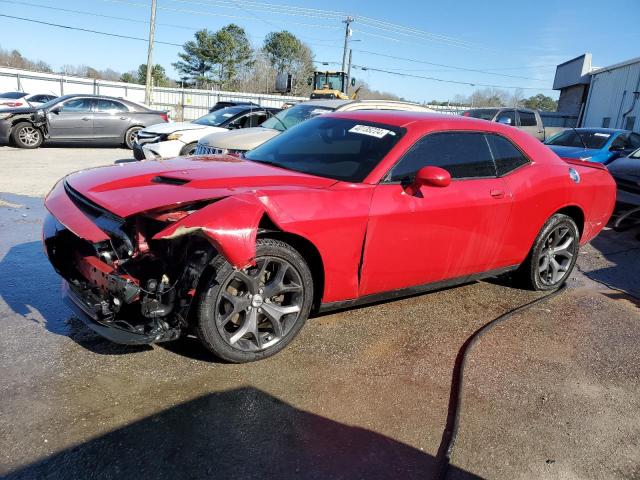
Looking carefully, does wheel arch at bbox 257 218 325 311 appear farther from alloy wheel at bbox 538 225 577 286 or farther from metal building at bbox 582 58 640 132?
metal building at bbox 582 58 640 132

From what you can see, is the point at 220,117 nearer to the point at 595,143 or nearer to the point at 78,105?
the point at 78,105

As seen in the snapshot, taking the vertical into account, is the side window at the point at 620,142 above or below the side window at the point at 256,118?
above

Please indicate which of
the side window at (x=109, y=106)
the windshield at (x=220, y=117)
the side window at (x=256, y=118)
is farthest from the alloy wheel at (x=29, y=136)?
the side window at (x=256, y=118)

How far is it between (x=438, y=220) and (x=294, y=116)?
5630mm

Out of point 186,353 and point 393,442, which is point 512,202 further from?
point 186,353

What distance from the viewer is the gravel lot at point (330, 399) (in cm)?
226

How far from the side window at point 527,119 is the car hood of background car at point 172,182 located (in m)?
13.8

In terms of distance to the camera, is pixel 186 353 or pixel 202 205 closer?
pixel 202 205

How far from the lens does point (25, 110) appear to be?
1272cm

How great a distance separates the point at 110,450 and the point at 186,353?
0.91m

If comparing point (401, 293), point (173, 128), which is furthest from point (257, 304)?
point (173, 128)

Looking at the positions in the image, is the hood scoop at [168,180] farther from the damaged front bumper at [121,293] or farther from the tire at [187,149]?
the tire at [187,149]

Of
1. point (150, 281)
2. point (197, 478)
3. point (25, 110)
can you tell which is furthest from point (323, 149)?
point (25, 110)

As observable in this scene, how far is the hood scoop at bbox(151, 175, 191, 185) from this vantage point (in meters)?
2.98
